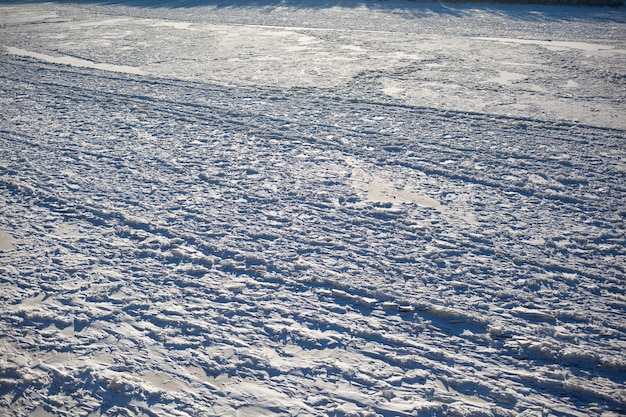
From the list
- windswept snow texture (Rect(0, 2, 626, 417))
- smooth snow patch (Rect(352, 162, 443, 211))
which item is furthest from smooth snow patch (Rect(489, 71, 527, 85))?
smooth snow patch (Rect(352, 162, 443, 211))

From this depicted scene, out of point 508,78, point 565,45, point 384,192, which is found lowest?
point 384,192

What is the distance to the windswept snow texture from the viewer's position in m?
1.76

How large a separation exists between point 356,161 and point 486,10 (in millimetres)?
8151

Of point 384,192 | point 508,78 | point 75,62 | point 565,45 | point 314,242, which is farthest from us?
point 565,45

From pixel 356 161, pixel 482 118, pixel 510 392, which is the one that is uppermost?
pixel 482 118

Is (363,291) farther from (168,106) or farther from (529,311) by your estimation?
(168,106)

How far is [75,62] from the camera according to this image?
20.0ft

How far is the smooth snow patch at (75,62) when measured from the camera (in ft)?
18.6

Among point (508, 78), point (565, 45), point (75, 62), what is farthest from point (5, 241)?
point (565, 45)

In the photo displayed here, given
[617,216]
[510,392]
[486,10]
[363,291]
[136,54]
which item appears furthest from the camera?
[486,10]

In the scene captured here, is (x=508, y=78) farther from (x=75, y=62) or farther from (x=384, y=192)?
(x=75, y=62)

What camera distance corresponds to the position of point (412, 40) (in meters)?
7.18

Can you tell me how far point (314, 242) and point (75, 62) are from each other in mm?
4795

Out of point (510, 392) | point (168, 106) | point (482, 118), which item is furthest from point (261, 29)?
point (510, 392)
